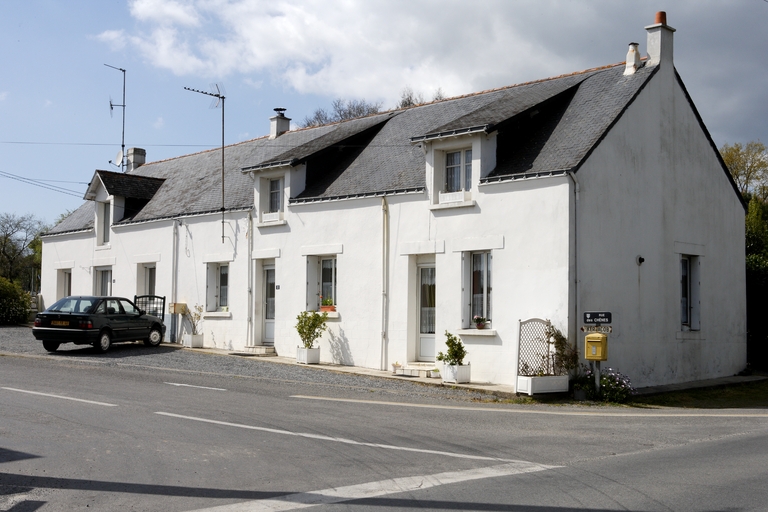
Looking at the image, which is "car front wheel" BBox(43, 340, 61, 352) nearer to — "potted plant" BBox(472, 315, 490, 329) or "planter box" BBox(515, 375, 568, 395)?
"potted plant" BBox(472, 315, 490, 329)

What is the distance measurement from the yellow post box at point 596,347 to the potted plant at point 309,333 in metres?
7.39

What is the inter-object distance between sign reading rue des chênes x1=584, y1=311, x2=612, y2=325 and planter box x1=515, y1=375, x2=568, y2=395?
120cm

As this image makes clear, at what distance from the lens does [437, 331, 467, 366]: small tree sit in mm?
16812

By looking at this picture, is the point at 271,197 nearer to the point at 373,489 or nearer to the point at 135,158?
the point at 135,158

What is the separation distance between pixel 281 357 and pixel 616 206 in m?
9.67

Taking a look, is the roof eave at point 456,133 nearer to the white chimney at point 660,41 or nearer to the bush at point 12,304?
the white chimney at point 660,41

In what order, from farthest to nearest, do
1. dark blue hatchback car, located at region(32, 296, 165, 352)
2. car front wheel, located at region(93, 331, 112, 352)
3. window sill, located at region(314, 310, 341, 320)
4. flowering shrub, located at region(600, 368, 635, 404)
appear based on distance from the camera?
car front wheel, located at region(93, 331, 112, 352), dark blue hatchback car, located at region(32, 296, 165, 352), window sill, located at region(314, 310, 341, 320), flowering shrub, located at region(600, 368, 635, 404)

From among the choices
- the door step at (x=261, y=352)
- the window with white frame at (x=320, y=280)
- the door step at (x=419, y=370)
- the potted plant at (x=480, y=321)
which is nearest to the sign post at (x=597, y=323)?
the potted plant at (x=480, y=321)

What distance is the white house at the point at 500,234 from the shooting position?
54.3ft

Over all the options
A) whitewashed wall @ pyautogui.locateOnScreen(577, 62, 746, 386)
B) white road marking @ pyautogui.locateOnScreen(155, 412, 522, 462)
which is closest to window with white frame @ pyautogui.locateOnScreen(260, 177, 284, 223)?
whitewashed wall @ pyautogui.locateOnScreen(577, 62, 746, 386)

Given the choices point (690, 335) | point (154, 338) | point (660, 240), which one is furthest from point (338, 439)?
point (154, 338)

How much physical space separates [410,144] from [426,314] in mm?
4942

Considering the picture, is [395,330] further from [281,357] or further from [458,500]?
[458,500]

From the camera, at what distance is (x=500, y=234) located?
55.8 ft
